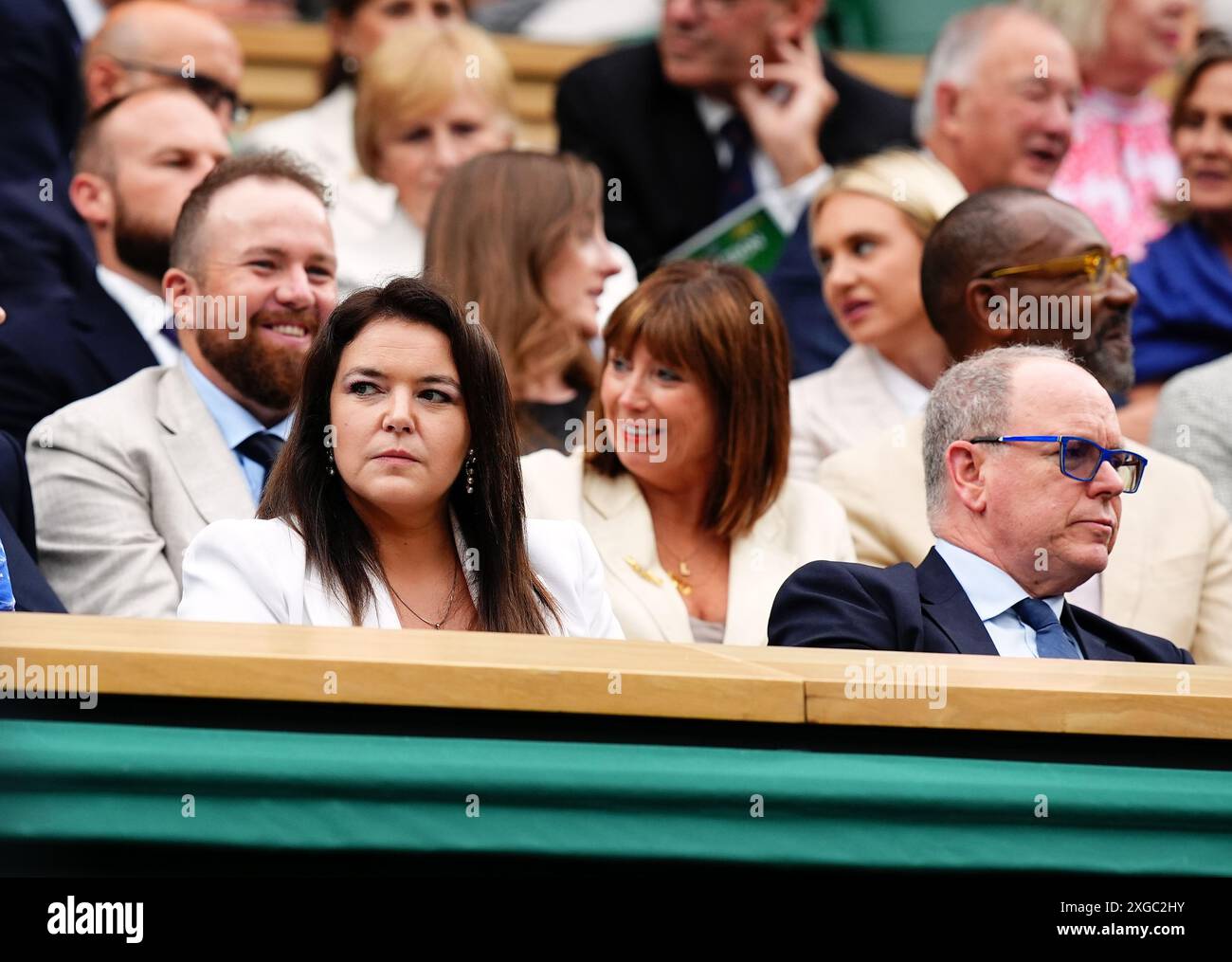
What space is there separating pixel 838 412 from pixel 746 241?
768 millimetres

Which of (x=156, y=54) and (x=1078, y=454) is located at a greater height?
(x=156, y=54)

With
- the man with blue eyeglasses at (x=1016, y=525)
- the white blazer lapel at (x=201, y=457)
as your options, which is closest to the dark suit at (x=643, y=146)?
the white blazer lapel at (x=201, y=457)

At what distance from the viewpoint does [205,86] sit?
4289 mm

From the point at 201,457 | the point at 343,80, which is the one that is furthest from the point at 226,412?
the point at 343,80

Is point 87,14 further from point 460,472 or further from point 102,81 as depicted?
point 460,472

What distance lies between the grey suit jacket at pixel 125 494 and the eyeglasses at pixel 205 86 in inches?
43.2

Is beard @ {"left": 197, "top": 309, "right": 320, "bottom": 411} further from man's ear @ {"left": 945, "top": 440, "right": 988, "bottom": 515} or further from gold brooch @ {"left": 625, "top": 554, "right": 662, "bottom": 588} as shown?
man's ear @ {"left": 945, "top": 440, "right": 988, "bottom": 515}

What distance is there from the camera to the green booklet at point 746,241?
4.66 meters

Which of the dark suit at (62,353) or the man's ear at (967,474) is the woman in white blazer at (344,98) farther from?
the man's ear at (967,474)

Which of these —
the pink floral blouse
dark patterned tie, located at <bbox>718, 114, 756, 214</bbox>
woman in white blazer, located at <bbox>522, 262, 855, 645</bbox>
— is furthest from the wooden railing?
the pink floral blouse

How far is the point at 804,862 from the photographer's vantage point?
2285 millimetres

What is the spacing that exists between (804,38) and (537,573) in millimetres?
2528

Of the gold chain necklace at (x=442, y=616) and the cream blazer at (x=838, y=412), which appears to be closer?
the gold chain necklace at (x=442, y=616)

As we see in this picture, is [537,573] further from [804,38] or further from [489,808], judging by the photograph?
[804,38]
